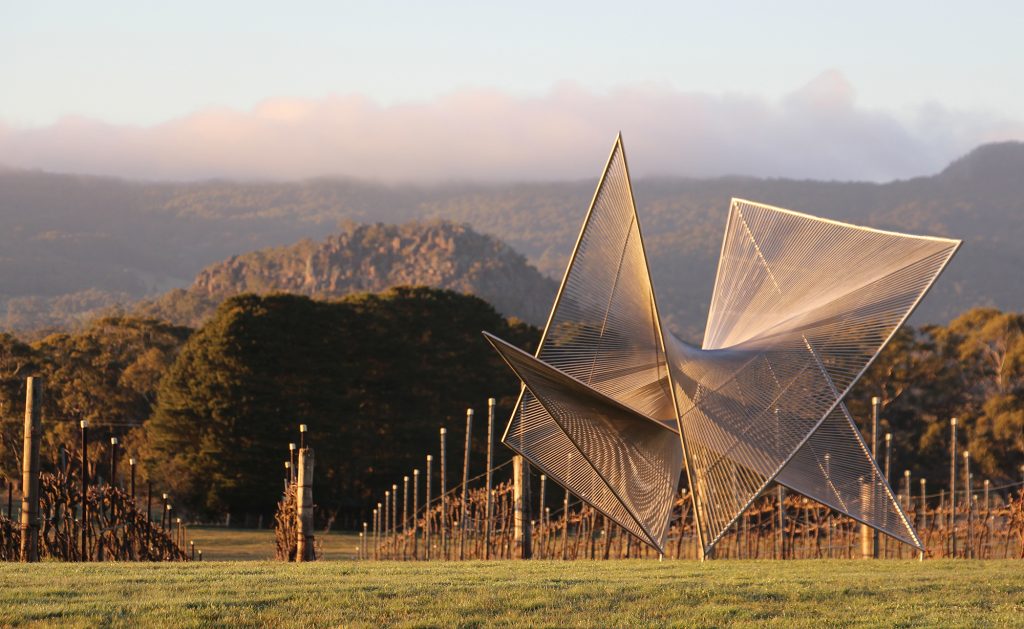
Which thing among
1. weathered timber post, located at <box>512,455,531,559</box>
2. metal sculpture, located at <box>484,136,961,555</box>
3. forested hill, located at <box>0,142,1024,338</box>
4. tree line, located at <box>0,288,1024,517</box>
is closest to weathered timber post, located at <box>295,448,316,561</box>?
metal sculpture, located at <box>484,136,961,555</box>

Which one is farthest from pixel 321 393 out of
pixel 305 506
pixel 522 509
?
pixel 305 506

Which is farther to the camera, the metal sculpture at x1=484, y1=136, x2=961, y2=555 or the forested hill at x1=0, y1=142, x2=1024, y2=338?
the forested hill at x1=0, y1=142, x2=1024, y2=338

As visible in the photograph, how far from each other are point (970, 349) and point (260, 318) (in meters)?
27.2

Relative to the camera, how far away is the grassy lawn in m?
9.91

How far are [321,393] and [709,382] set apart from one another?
31.2 metres

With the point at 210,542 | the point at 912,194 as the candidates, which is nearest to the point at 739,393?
the point at 210,542

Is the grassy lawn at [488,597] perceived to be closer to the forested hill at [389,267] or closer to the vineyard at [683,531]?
the vineyard at [683,531]

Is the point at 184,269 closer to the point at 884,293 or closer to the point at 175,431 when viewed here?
the point at 175,431

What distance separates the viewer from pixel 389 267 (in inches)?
5571

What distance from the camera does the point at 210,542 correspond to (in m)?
37.2

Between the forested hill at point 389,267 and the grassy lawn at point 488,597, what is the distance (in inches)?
Answer: 4470

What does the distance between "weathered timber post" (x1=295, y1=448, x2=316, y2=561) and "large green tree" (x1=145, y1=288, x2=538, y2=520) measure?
1090 inches

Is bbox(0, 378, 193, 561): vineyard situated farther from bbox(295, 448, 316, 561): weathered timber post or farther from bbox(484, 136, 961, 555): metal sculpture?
bbox(484, 136, 961, 555): metal sculpture

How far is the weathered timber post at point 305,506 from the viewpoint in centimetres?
1791
